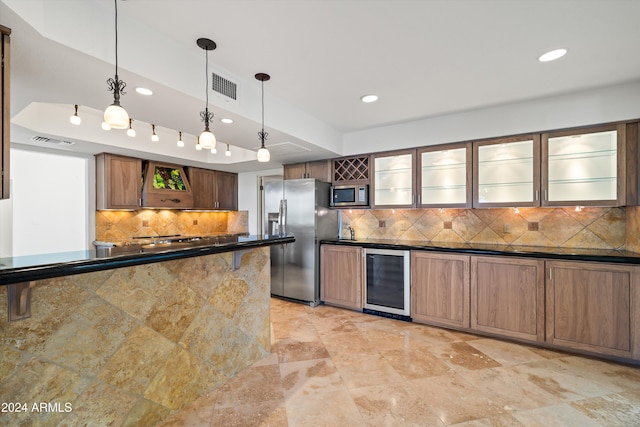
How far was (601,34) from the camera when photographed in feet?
6.39

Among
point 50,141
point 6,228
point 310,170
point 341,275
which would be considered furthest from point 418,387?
point 6,228

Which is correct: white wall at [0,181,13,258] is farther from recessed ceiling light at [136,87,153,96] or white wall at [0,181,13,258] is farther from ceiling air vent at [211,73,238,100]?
ceiling air vent at [211,73,238,100]

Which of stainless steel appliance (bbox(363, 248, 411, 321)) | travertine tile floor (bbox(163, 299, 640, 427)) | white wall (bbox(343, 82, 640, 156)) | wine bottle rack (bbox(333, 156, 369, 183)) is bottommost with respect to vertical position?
travertine tile floor (bbox(163, 299, 640, 427))

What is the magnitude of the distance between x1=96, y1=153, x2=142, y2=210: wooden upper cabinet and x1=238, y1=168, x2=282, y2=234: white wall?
193 cm

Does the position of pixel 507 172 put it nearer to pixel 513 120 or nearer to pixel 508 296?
pixel 513 120

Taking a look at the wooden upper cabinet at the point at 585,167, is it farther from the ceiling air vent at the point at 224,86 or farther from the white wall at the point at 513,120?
the ceiling air vent at the point at 224,86

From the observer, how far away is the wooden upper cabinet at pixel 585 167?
2.77 meters

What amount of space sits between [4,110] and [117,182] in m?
3.17

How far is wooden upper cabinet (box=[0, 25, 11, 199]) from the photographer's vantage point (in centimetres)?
135

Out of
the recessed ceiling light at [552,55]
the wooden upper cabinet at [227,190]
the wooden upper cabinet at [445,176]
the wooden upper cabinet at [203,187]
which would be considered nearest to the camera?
the recessed ceiling light at [552,55]

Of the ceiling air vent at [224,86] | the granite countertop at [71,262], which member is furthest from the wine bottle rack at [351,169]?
the granite countertop at [71,262]

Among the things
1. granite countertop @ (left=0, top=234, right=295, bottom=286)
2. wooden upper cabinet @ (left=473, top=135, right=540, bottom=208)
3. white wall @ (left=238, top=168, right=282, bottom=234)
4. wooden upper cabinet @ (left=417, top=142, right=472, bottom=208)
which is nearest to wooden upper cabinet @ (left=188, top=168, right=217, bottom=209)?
white wall @ (left=238, top=168, right=282, bottom=234)

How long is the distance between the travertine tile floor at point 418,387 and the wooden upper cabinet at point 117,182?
3049 millimetres

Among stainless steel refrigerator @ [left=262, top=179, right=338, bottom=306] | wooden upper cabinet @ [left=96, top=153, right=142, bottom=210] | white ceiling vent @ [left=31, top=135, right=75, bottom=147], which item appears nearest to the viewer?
white ceiling vent @ [left=31, top=135, right=75, bottom=147]
